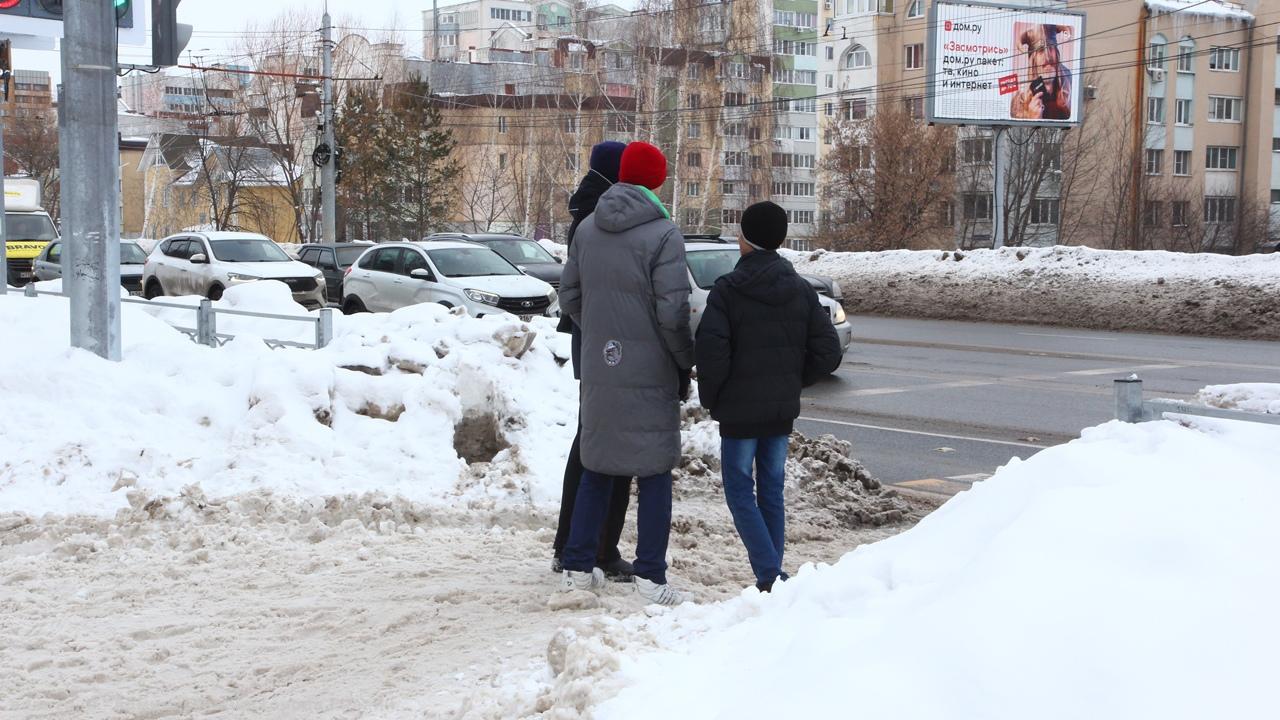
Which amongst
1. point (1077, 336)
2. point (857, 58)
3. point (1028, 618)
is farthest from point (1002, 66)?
point (857, 58)

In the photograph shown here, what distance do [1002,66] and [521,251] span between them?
17.0 metres

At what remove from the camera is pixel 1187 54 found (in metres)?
66.8

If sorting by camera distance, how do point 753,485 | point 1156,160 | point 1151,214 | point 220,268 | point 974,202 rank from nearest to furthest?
point 753,485, point 220,268, point 1151,214, point 974,202, point 1156,160

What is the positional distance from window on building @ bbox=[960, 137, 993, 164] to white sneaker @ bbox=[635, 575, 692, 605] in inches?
2124

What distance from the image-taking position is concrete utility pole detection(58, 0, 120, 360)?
29.1 feet

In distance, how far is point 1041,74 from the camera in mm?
36031

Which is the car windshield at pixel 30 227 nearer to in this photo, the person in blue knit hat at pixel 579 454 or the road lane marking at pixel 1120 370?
the road lane marking at pixel 1120 370

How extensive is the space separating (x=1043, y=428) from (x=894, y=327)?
13.1m

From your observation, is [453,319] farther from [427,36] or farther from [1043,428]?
[427,36]

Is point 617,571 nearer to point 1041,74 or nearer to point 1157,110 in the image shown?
point 1041,74

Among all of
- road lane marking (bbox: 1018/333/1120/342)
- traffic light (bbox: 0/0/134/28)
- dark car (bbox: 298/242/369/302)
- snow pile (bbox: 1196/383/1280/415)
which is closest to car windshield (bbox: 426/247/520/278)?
road lane marking (bbox: 1018/333/1120/342)

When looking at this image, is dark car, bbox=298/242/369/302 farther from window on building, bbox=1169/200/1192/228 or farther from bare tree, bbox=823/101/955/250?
window on building, bbox=1169/200/1192/228

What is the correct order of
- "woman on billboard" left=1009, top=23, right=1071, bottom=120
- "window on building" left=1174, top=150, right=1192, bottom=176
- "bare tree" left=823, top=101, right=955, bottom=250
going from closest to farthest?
1. "woman on billboard" left=1009, top=23, right=1071, bottom=120
2. "bare tree" left=823, top=101, right=955, bottom=250
3. "window on building" left=1174, top=150, right=1192, bottom=176

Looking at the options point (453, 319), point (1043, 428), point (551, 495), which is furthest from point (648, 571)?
point (1043, 428)
